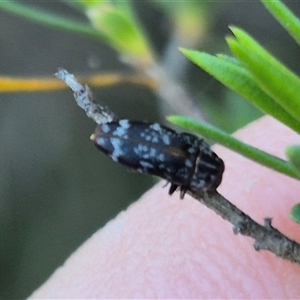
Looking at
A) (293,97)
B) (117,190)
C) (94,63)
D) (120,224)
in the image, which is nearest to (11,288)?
(117,190)

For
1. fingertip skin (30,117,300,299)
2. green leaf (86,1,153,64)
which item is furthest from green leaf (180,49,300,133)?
green leaf (86,1,153,64)

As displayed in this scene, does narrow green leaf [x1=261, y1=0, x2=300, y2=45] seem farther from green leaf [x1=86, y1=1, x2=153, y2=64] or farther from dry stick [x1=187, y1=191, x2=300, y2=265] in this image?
green leaf [x1=86, y1=1, x2=153, y2=64]

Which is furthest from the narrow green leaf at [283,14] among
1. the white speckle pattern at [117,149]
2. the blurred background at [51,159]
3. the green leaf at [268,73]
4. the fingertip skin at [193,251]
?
the blurred background at [51,159]

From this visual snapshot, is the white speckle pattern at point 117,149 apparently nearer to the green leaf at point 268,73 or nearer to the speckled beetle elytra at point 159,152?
the speckled beetle elytra at point 159,152

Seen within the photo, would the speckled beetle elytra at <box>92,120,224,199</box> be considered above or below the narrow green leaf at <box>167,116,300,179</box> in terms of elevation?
below

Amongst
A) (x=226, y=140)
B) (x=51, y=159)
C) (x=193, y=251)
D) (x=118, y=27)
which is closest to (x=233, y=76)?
(x=226, y=140)
